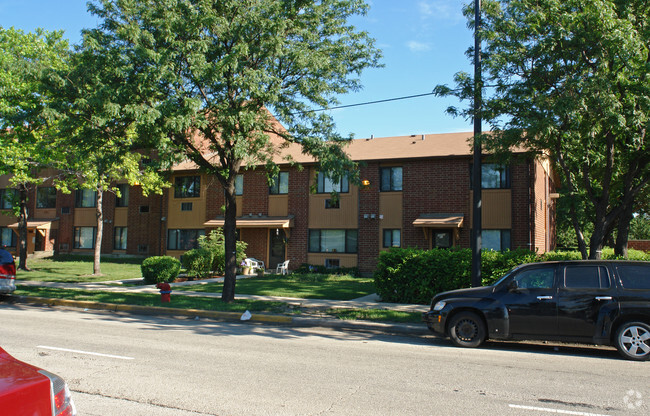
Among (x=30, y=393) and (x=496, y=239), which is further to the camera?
(x=496, y=239)

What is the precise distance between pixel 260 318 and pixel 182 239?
17631 millimetres

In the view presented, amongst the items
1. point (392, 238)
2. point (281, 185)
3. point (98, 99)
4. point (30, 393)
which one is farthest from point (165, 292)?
point (281, 185)

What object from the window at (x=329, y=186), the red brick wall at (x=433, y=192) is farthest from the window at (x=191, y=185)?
the red brick wall at (x=433, y=192)

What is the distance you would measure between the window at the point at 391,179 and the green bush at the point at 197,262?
344 inches

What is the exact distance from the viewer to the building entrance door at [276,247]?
2625 cm

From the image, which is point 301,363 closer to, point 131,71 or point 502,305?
point 502,305

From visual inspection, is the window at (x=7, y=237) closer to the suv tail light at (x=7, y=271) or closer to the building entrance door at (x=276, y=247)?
the building entrance door at (x=276, y=247)

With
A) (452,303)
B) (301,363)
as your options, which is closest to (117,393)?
(301,363)

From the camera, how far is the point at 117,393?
5906 millimetres

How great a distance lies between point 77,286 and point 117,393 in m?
14.6

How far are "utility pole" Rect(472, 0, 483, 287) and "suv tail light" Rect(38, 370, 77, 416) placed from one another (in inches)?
389

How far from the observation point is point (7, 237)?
3716 centimetres

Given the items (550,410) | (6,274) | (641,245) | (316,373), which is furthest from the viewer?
(641,245)

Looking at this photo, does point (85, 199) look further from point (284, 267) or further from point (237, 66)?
point (237, 66)
